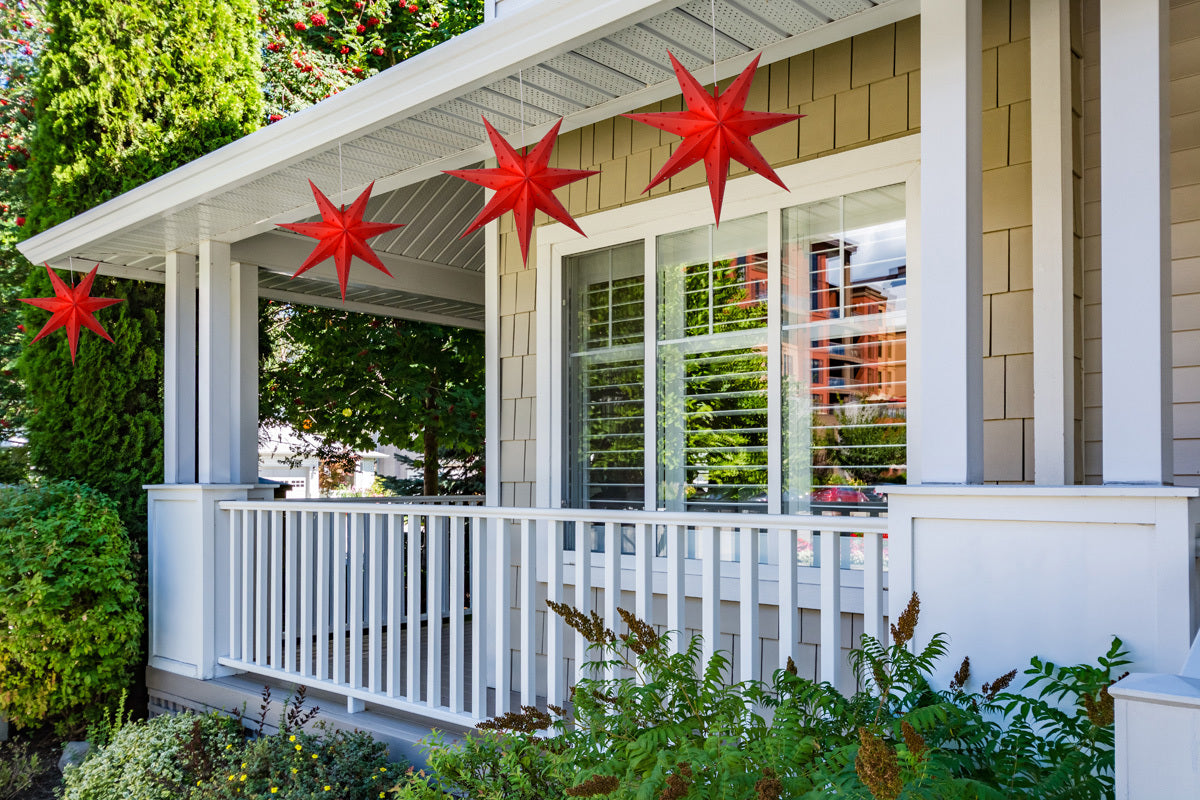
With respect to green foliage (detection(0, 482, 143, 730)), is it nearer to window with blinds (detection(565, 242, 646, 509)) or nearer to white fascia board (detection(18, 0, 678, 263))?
white fascia board (detection(18, 0, 678, 263))

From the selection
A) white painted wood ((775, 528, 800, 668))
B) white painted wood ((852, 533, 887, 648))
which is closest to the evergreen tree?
white painted wood ((775, 528, 800, 668))

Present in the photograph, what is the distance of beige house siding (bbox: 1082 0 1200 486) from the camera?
315 centimetres

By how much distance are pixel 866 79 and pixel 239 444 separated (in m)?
4.23

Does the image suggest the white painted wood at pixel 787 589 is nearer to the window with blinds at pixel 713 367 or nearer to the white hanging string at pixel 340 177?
the window with blinds at pixel 713 367

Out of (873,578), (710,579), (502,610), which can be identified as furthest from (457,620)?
(873,578)

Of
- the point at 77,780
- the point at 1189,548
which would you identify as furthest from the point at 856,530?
the point at 77,780

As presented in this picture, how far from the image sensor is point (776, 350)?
160 inches

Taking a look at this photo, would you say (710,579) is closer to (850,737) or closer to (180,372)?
(850,737)

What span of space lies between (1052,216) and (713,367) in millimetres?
1662

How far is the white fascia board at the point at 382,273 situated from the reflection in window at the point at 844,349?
331cm

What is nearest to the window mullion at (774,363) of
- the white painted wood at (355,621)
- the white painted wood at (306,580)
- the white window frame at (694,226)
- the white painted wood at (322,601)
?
the white window frame at (694,226)

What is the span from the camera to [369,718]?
444 cm

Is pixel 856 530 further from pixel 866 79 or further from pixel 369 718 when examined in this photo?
pixel 369 718

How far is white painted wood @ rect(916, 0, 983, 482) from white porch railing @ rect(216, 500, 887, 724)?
35 cm
